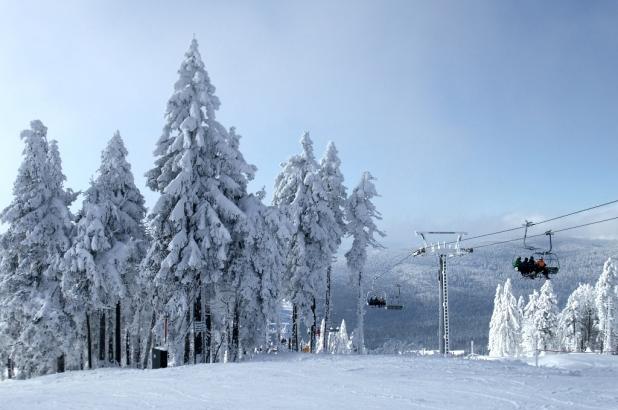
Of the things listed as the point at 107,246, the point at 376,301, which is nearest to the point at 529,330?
the point at 376,301

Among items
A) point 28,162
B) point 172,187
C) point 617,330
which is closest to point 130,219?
point 28,162

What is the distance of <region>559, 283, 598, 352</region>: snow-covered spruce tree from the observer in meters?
75.2

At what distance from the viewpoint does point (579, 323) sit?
76000 millimetres

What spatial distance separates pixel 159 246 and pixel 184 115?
661 cm

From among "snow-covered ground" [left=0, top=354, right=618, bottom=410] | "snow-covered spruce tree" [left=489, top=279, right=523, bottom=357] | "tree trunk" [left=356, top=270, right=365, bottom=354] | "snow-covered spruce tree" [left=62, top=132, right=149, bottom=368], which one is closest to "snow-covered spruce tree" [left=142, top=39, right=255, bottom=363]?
"snow-covered spruce tree" [left=62, top=132, right=149, bottom=368]

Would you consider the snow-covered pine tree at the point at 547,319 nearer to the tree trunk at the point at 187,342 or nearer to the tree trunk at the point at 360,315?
the tree trunk at the point at 360,315

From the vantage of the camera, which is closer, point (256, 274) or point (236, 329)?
point (256, 274)

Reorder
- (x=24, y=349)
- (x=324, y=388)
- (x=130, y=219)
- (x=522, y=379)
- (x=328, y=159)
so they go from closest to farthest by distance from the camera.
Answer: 1. (x=324, y=388)
2. (x=522, y=379)
3. (x=24, y=349)
4. (x=130, y=219)
5. (x=328, y=159)

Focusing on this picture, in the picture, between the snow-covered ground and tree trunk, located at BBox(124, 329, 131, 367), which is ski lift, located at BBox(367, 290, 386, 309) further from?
the snow-covered ground

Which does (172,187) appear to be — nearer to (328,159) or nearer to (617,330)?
(328,159)

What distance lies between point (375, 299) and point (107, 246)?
19.0 meters

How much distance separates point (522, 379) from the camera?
16875 millimetres

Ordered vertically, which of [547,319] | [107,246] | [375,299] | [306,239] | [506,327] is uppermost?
[306,239]

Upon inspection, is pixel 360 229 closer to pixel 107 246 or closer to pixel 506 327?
pixel 107 246
